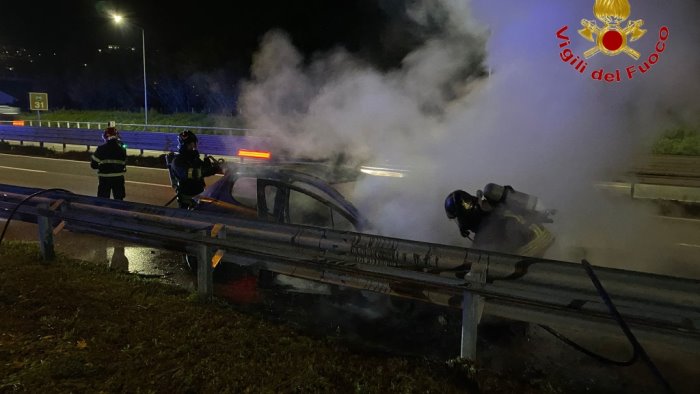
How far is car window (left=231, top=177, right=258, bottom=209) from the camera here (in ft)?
18.1

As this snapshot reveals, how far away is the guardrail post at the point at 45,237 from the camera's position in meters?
5.27

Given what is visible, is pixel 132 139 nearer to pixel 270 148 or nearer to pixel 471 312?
pixel 270 148

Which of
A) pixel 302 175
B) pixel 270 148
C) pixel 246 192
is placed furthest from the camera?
pixel 270 148

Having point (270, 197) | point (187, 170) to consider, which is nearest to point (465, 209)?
point (270, 197)

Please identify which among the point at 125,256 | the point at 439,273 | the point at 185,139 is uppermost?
the point at 185,139

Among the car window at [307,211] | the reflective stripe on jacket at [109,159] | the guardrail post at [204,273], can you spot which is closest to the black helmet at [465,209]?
the car window at [307,211]

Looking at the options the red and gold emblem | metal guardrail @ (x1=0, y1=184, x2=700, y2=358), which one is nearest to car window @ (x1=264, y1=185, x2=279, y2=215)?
metal guardrail @ (x1=0, y1=184, x2=700, y2=358)

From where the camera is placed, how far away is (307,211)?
5.37 metres

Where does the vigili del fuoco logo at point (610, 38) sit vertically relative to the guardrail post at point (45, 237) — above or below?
above

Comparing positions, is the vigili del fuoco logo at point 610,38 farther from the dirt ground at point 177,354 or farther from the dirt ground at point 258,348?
the dirt ground at point 177,354

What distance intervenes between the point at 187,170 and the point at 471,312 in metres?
4.22

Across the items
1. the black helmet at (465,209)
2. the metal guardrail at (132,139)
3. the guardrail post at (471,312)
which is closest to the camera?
the guardrail post at (471,312)

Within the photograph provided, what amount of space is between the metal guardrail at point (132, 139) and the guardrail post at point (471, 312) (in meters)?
13.6

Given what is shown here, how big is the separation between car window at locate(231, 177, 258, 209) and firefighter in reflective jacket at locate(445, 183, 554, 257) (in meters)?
2.14
